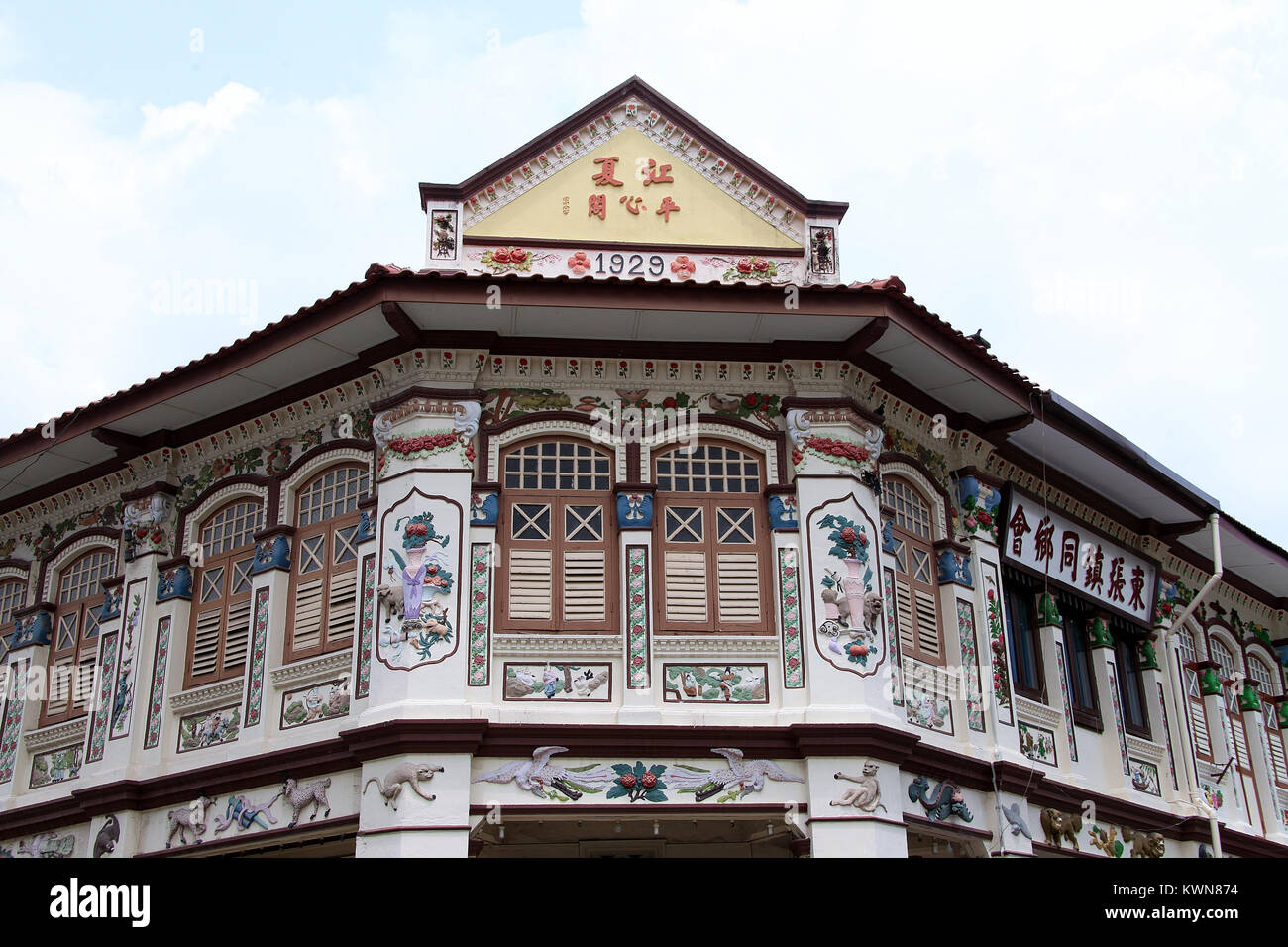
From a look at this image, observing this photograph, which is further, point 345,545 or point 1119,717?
point 1119,717

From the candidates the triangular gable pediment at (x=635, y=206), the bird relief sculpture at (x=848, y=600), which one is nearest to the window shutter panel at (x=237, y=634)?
the triangular gable pediment at (x=635, y=206)

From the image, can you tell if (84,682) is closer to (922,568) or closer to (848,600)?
(848,600)

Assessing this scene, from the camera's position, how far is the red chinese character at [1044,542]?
15.1m

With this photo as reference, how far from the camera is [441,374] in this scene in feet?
42.7

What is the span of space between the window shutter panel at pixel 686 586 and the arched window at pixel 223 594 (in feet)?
13.7

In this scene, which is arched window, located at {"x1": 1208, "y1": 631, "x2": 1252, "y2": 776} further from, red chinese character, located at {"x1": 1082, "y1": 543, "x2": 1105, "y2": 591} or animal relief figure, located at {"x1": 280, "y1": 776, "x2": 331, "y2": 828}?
animal relief figure, located at {"x1": 280, "y1": 776, "x2": 331, "y2": 828}

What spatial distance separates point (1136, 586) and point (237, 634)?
1035 centimetres

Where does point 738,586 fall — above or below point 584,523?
below

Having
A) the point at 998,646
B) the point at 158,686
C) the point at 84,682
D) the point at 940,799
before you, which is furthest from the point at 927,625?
the point at 84,682

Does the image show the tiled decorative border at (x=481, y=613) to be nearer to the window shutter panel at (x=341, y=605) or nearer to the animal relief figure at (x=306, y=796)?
the window shutter panel at (x=341, y=605)

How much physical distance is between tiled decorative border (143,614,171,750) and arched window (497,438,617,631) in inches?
152

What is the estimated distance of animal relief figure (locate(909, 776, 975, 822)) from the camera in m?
12.4

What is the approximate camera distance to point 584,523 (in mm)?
12750
